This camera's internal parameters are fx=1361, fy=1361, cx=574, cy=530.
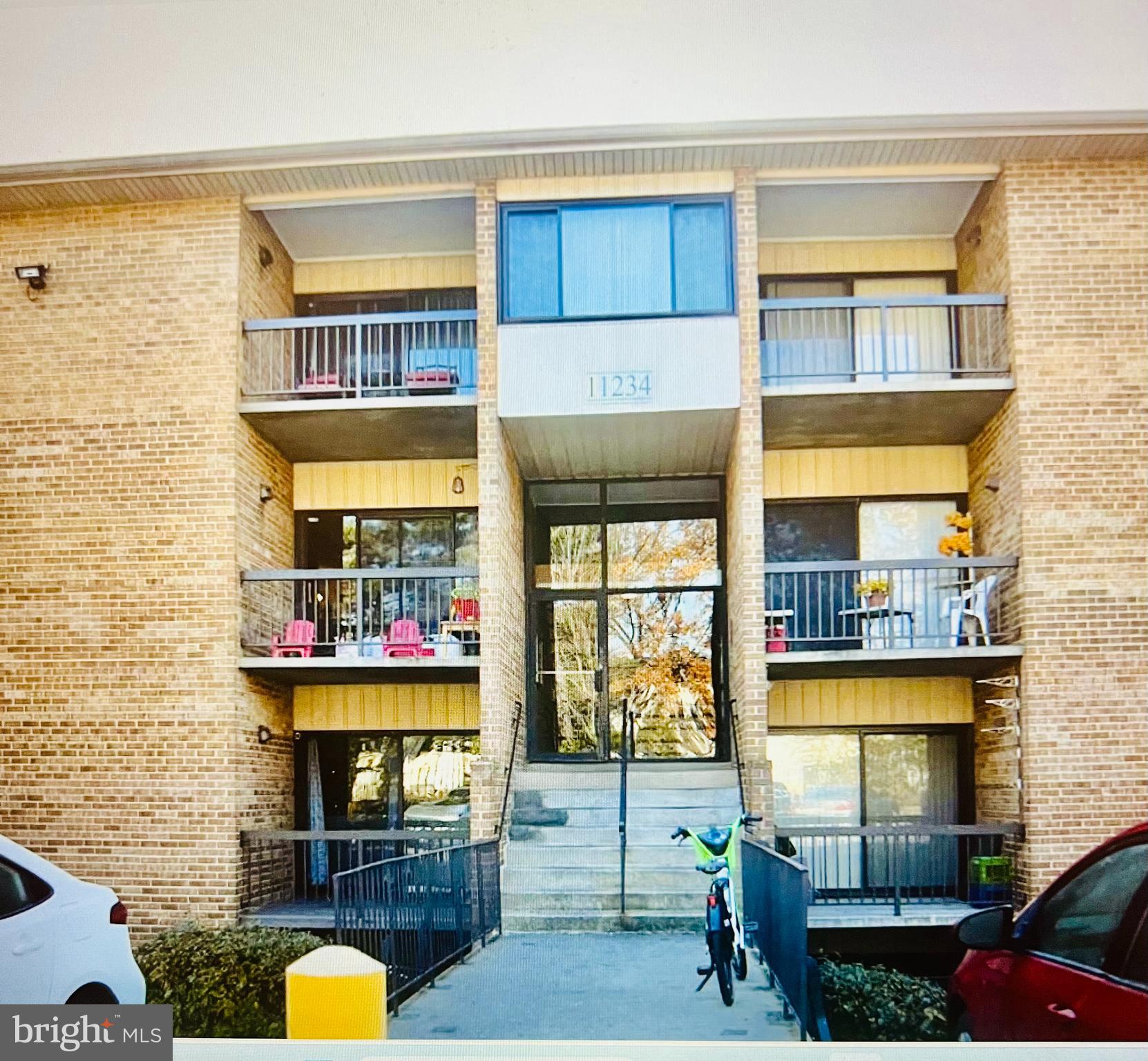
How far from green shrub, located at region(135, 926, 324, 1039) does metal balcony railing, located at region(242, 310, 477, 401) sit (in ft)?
13.1

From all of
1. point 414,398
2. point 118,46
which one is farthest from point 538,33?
point 414,398

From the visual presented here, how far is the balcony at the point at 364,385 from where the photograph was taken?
9.42 meters

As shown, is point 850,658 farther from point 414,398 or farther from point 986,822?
point 414,398

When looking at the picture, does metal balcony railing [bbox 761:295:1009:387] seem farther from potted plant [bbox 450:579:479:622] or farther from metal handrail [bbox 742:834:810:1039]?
metal handrail [bbox 742:834:810:1039]

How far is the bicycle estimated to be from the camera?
6.31m

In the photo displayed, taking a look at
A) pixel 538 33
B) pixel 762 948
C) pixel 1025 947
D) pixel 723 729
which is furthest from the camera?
pixel 723 729

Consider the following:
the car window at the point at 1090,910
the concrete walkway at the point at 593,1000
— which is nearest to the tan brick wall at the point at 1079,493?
the concrete walkway at the point at 593,1000

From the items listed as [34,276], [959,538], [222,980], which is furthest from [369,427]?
[222,980]

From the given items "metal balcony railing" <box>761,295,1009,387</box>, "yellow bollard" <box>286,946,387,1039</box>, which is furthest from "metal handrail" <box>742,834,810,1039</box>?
"metal balcony railing" <box>761,295,1009,387</box>

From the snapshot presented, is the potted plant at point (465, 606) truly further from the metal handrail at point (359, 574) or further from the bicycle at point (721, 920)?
the bicycle at point (721, 920)

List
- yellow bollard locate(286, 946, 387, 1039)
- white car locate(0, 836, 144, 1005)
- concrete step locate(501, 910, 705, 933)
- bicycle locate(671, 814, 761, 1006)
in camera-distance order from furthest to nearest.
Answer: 1. concrete step locate(501, 910, 705, 933)
2. bicycle locate(671, 814, 761, 1006)
3. yellow bollard locate(286, 946, 387, 1039)
4. white car locate(0, 836, 144, 1005)

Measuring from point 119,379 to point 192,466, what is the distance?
724mm

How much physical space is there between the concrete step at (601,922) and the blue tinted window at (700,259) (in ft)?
13.0

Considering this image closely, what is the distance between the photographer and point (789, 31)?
5.96 m
